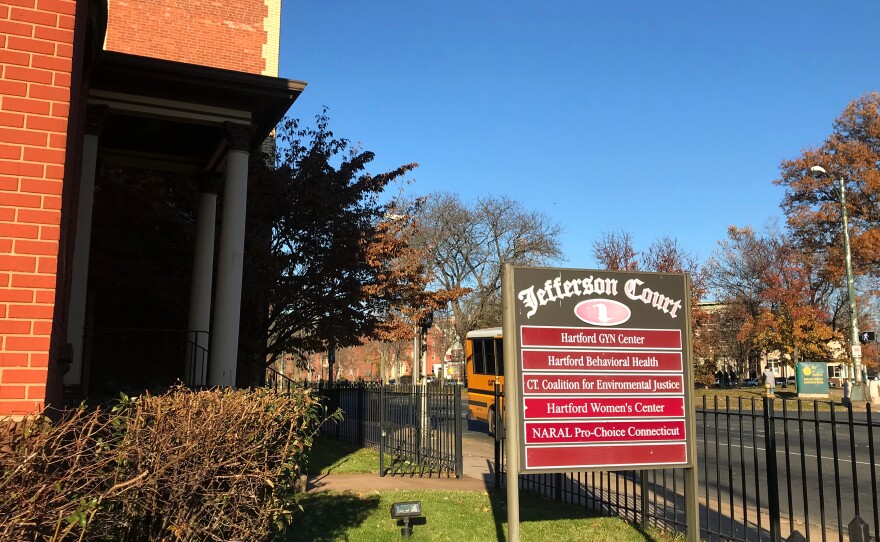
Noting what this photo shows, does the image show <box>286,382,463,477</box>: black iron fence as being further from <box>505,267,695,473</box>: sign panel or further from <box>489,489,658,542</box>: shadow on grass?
<box>505,267,695,473</box>: sign panel

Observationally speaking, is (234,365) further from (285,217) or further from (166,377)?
(285,217)

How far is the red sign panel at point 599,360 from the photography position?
5426 mm

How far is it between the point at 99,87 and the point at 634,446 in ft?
27.8

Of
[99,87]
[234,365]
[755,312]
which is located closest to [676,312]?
[234,365]

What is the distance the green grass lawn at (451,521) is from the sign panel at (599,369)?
1.70 metres

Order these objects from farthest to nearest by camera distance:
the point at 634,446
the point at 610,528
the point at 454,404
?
the point at 454,404
the point at 610,528
the point at 634,446

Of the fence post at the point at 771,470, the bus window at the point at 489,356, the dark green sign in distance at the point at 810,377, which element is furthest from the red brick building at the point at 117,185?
the dark green sign in distance at the point at 810,377

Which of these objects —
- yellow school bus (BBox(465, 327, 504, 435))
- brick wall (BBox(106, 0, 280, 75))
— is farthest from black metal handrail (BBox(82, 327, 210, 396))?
brick wall (BBox(106, 0, 280, 75))

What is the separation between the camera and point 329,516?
24.5 feet

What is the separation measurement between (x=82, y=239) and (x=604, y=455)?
7453mm

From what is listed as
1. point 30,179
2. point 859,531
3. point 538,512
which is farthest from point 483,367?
point 30,179

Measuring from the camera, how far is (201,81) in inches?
382

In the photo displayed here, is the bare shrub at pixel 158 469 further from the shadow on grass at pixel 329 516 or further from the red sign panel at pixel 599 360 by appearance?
the red sign panel at pixel 599 360

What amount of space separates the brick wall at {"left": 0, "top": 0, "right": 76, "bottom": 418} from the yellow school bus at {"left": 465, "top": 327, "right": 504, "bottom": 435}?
15675mm
